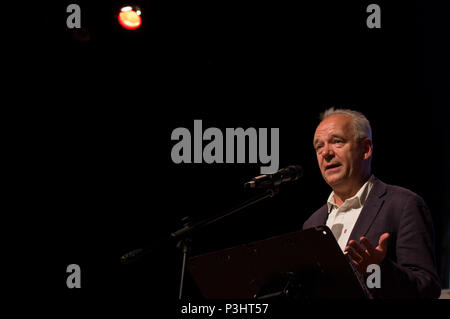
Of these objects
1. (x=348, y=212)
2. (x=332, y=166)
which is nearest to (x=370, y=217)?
(x=348, y=212)

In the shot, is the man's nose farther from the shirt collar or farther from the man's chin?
the shirt collar

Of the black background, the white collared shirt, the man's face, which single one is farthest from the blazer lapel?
the black background

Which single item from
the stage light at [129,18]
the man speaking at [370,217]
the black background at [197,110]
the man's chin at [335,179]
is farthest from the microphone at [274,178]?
the stage light at [129,18]

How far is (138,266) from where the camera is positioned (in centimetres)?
448

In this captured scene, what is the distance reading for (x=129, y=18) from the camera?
163 inches

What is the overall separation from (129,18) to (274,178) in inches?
100

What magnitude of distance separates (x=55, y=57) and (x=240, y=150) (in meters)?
1.87

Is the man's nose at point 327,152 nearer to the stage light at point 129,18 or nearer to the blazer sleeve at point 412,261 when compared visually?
the blazer sleeve at point 412,261

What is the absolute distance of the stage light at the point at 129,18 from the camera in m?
4.03

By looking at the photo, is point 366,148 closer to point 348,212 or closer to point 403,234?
point 348,212

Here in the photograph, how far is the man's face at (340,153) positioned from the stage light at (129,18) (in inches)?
81.1

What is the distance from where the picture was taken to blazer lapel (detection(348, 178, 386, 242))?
2.44m

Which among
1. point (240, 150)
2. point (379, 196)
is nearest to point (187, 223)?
point (379, 196)

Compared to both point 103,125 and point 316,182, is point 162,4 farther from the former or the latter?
point 316,182
